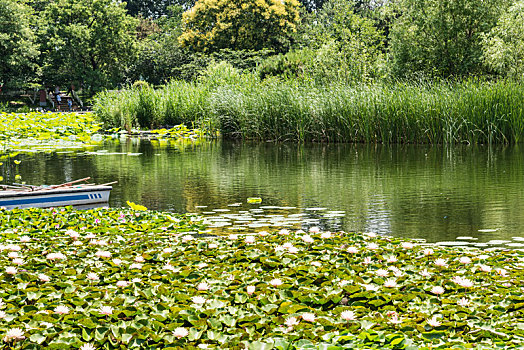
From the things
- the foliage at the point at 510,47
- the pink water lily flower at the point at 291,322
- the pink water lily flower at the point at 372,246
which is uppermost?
the foliage at the point at 510,47

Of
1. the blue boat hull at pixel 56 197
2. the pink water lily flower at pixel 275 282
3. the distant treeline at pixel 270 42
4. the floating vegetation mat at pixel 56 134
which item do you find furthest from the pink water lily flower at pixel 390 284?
the distant treeline at pixel 270 42

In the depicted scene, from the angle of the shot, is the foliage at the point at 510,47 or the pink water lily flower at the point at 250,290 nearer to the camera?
the pink water lily flower at the point at 250,290

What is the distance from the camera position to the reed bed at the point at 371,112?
57.0 feet

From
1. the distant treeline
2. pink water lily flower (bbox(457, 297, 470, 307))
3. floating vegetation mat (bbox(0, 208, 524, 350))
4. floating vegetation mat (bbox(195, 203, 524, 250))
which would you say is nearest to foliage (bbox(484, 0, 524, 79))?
the distant treeline

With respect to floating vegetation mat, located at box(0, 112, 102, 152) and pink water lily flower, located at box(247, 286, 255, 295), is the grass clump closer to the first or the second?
floating vegetation mat, located at box(0, 112, 102, 152)

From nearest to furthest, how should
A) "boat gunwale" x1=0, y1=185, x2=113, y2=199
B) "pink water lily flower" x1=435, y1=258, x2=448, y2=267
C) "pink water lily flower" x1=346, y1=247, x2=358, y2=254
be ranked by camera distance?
"pink water lily flower" x1=435, y1=258, x2=448, y2=267 < "pink water lily flower" x1=346, y1=247, x2=358, y2=254 < "boat gunwale" x1=0, y1=185, x2=113, y2=199

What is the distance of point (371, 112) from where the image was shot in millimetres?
18438

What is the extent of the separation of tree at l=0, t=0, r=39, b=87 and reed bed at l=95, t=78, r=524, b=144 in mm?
27762

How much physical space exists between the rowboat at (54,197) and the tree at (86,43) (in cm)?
4445

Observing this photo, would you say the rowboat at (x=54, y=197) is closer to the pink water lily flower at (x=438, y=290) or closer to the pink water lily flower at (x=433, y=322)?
the pink water lily flower at (x=438, y=290)

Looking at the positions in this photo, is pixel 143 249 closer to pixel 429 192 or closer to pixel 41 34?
pixel 429 192

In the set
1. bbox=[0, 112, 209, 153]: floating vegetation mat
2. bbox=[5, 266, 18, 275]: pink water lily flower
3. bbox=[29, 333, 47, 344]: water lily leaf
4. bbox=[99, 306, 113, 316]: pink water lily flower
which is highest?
bbox=[0, 112, 209, 153]: floating vegetation mat

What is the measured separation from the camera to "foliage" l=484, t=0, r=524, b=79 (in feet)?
70.9

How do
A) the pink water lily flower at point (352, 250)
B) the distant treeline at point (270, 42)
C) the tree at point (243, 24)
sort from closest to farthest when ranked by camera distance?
the pink water lily flower at point (352, 250)
the distant treeline at point (270, 42)
the tree at point (243, 24)
